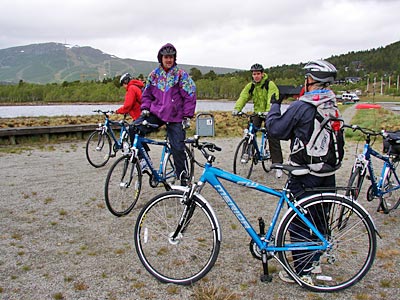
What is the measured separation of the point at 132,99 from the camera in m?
8.05

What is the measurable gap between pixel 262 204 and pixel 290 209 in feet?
8.88

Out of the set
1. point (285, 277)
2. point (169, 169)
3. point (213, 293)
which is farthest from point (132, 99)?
point (213, 293)

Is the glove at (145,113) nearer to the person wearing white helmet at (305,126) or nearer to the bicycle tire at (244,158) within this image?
the bicycle tire at (244,158)

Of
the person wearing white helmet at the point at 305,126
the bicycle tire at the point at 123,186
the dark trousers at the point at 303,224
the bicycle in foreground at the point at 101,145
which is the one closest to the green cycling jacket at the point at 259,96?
the bicycle in foreground at the point at 101,145

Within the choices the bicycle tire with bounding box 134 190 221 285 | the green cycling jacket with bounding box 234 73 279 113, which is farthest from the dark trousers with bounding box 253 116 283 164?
the bicycle tire with bounding box 134 190 221 285

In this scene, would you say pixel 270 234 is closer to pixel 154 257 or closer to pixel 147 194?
pixel 154 257

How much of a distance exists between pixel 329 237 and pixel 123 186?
2.94 meters

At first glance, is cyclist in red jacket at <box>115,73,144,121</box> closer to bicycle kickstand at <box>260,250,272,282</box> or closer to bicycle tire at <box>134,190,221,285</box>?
bicycle tire at <box>134,190,221,285</box>

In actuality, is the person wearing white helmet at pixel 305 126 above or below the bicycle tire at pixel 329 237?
above

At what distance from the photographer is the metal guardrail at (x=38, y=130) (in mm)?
11687

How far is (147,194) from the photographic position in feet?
21.2

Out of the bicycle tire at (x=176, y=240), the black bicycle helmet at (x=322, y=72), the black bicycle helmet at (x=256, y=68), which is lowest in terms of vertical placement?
the bicycle tire at (x=176, y=240)

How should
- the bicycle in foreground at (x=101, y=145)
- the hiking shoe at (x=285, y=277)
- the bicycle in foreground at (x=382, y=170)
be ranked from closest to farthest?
the hiking shoe at (x=285, y=277) < the bicycle in foreground at (x=382, y=170) < the bicycle in foreground at (x=101, y=145)

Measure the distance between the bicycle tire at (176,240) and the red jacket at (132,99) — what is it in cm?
464
